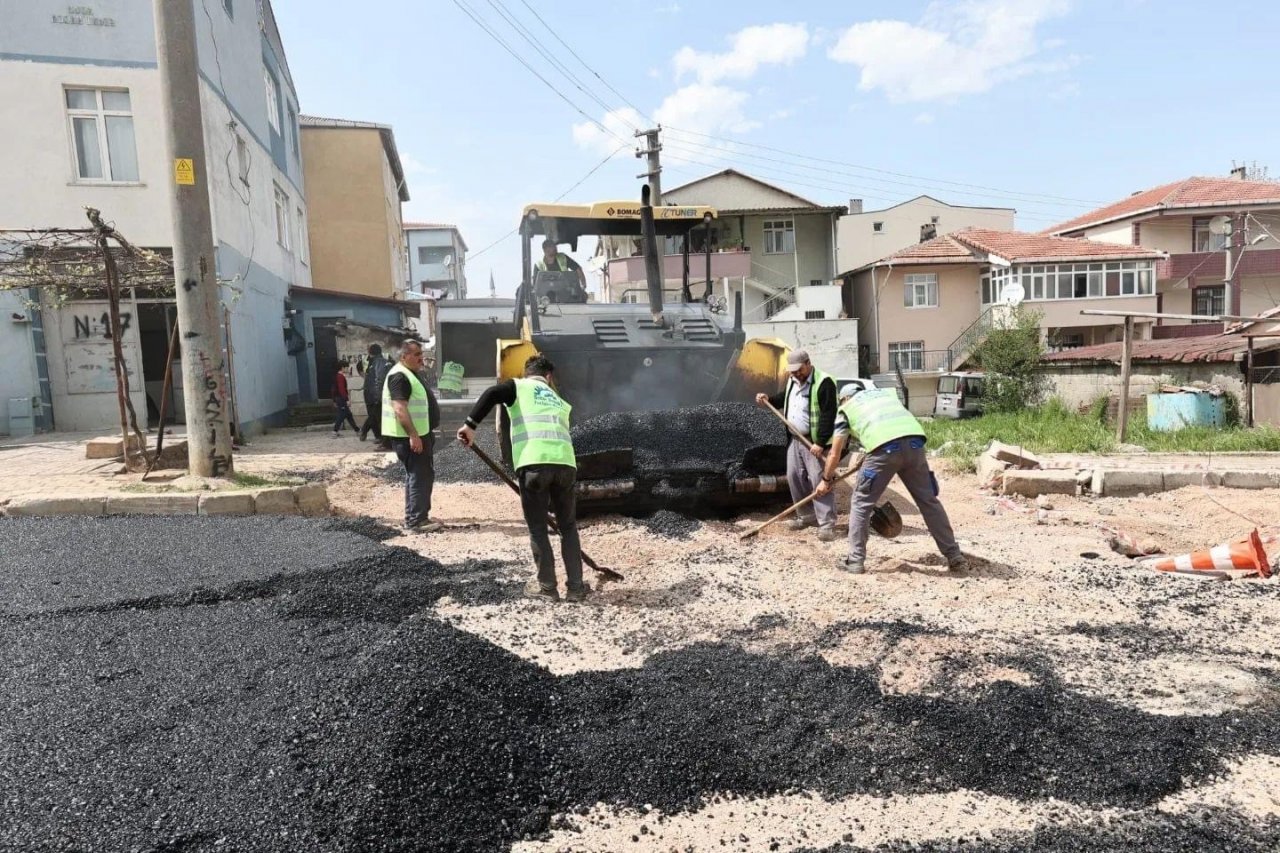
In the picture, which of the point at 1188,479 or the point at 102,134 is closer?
the point at 1188,479

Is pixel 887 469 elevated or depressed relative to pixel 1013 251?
depressed

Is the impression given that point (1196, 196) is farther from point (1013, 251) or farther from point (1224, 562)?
point (1224, 562)

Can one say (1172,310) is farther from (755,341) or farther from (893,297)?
(755,341)

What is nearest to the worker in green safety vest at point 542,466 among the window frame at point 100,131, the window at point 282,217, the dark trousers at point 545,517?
the dark trousers at point 545,517

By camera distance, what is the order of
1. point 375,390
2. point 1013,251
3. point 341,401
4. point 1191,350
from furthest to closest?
point 1013,251 → point 1191,350 → point 341,401 → point 375,390

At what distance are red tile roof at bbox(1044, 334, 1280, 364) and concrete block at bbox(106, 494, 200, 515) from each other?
15.4 m

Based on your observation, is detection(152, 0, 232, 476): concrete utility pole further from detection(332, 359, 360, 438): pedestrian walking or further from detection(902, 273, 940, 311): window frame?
detection(902, 273, 940, 311): window frame

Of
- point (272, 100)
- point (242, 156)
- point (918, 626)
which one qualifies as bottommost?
point (918, 626)

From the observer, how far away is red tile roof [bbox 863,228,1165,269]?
26.6 meters

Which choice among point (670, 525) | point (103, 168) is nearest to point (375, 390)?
point (103, 168)

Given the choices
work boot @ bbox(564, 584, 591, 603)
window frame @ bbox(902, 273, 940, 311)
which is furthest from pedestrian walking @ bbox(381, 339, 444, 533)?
window frame @ bbox(902, 273, 940, 311)

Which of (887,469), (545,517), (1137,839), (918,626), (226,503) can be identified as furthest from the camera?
(226,503)

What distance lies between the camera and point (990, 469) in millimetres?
7879

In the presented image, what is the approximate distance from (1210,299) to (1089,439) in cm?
2465
